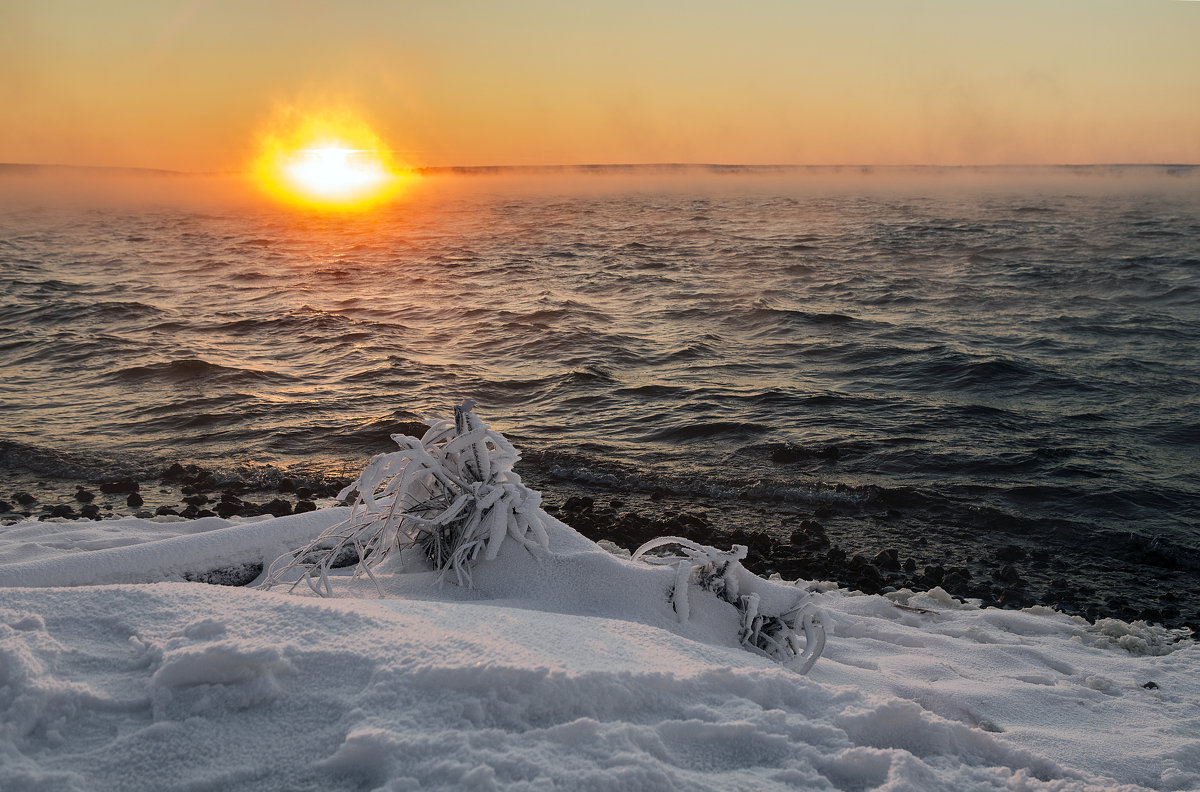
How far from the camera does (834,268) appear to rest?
1994cm

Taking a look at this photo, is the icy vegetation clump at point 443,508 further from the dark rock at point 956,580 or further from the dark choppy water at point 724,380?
the dark choppy water at point 724,380

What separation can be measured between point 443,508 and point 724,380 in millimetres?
7195

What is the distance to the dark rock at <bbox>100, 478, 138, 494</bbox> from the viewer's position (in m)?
6.50

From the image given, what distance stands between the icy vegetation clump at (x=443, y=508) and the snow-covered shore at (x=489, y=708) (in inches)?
9.1

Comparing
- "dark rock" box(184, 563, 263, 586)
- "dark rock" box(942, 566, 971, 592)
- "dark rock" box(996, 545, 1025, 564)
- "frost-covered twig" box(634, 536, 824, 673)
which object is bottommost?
"dark rock" box(996, 545, 1025, 564)

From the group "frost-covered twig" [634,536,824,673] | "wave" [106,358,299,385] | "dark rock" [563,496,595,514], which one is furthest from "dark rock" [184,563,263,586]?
"wave" [106,358,299,385]

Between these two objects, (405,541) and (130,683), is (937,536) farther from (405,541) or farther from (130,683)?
(130,683)

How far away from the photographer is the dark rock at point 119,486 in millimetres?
6504

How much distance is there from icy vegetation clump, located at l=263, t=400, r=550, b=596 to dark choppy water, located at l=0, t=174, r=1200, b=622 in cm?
318

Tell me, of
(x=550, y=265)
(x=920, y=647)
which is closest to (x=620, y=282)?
(x=550, y=265)

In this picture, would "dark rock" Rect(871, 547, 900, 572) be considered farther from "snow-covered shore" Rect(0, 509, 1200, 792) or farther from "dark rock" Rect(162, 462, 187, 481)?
"dark rock" Rect(162, 462, 187, 481)

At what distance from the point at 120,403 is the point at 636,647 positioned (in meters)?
8.80

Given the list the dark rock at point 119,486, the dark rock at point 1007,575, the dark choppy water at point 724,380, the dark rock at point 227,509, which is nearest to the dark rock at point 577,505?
the dark choppy water at point 724,380

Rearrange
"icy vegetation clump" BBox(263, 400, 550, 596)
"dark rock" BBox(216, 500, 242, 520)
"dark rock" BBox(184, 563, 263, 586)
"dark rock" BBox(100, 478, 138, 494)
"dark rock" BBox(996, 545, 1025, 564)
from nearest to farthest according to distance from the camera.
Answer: "icy vegetation clump" BBox(263, 400, 550, 596) → "dark rock" BBox(184, 563, 263, 586) → "dark rock" BBox(996, 545, 1025, 564) → "dark rock" BBox(216, 500, 242, 520) → "dark rock" BBox(100, 478, 138, 494)
